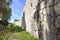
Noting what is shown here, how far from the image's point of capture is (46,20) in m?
7.23

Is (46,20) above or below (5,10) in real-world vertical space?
below

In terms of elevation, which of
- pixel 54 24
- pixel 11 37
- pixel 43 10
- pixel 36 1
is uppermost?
pixel 36 1

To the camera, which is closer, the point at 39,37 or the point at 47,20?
the point at 47,20

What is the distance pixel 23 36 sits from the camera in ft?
29.3

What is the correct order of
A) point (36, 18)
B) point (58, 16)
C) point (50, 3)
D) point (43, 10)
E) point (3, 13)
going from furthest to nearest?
point (3, 13)
point (36, 18)
point (43, 10)
point (50, 3)
point (58, 16)

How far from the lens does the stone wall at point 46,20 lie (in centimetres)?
643

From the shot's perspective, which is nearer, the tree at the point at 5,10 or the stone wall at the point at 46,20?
the stone wall at the point at 46,20

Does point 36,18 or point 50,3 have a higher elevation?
point 50,3

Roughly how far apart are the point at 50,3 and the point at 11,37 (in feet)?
11.6

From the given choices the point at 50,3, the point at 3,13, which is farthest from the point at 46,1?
the point at 3,13

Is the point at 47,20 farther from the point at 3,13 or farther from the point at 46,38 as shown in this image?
the point at 3,13

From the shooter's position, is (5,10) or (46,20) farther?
(5,10)

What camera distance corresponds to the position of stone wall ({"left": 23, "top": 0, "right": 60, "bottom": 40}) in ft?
21.1

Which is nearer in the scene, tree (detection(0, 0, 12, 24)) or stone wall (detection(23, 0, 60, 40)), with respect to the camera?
stone wall (detection(23, 0, 60, 40))
